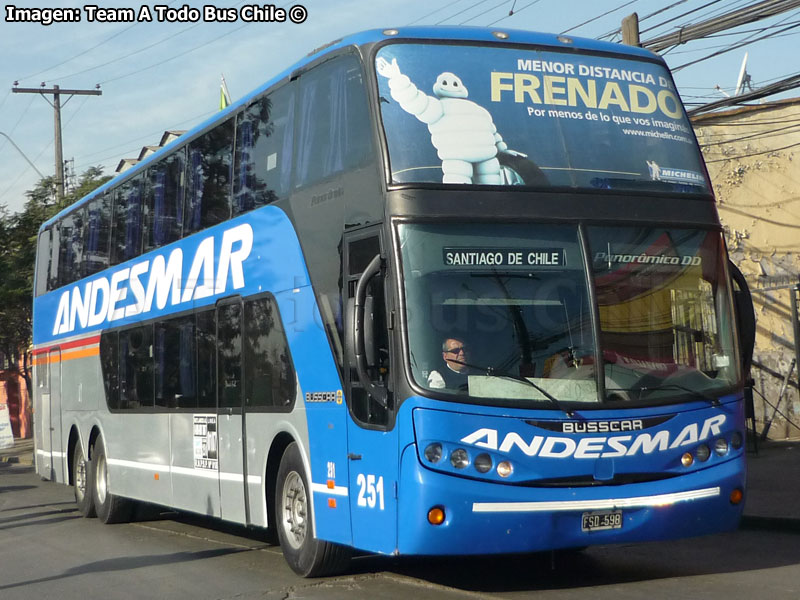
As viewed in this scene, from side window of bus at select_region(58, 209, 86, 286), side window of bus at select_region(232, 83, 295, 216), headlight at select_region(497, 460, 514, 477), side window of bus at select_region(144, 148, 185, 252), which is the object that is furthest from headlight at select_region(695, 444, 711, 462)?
side window of bus at select_region(58, 209, 86, 286)

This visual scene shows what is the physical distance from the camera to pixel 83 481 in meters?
16.5

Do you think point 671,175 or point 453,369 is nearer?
point 453,369

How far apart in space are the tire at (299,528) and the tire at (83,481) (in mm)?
6922

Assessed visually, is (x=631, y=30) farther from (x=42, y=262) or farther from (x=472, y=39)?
(x=42, y=262)

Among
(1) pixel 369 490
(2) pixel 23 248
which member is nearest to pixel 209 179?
(1) pixel 369 490

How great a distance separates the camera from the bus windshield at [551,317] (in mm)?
7609

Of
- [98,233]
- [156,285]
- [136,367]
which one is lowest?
[136,367]

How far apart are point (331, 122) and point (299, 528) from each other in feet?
11.0

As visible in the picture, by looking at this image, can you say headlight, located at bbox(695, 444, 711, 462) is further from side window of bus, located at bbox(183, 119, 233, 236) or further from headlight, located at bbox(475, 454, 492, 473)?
side window of bus, located at bbox(183, 119, 233, 236)

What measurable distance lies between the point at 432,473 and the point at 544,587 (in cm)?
170

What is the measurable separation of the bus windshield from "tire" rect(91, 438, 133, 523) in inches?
342

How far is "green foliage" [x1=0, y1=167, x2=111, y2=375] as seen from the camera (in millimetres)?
33438

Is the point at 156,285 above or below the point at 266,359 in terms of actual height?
above

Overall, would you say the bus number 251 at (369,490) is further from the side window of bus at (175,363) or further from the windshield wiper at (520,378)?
the side window of bus at (175,363)
